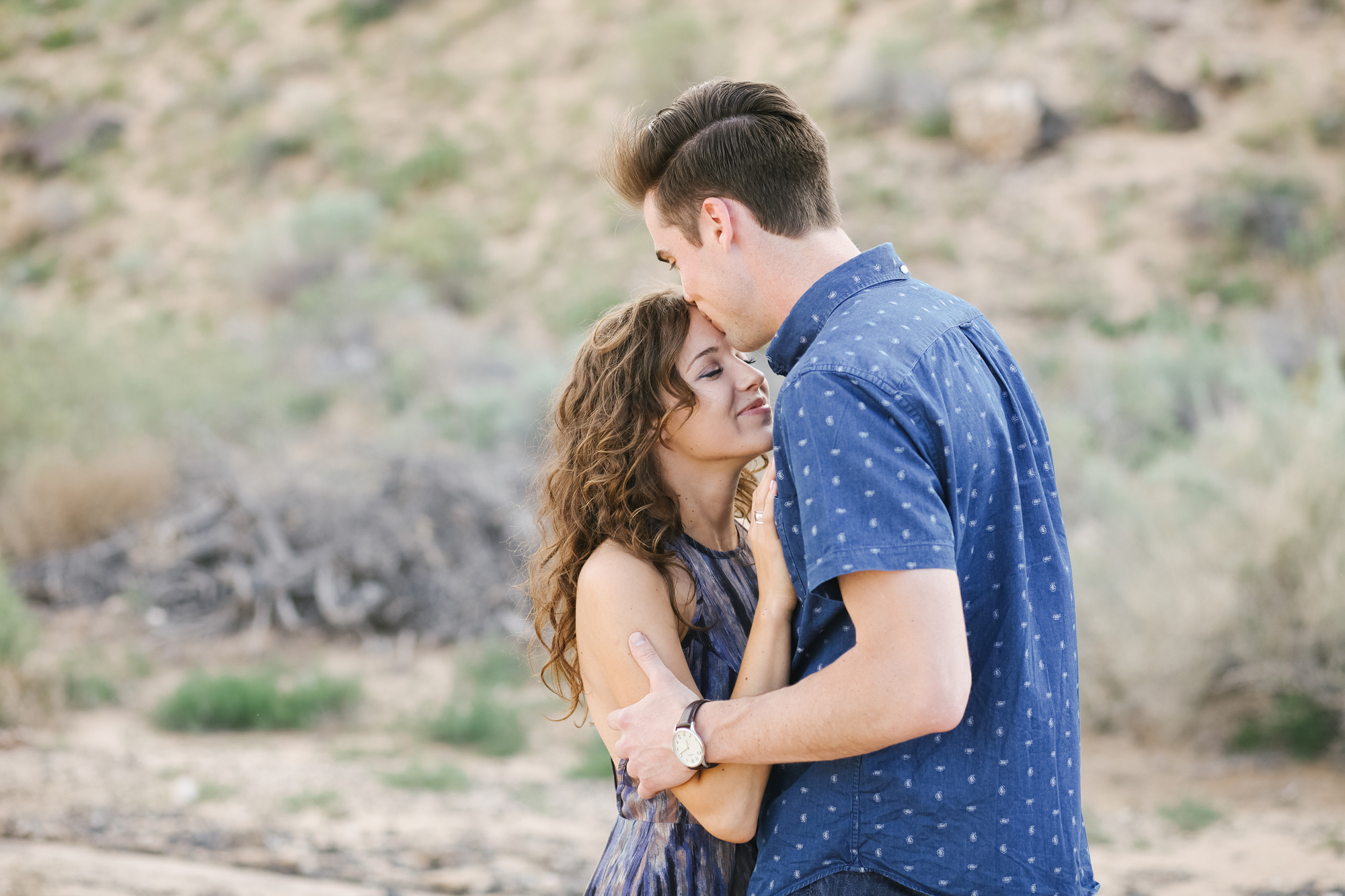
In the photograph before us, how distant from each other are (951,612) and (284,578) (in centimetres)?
721

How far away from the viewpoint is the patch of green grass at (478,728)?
6.15 m

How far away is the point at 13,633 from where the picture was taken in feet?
20.5

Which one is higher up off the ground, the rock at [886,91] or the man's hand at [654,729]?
the rock at [886,91]

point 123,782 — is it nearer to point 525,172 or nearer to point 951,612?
point 951,612

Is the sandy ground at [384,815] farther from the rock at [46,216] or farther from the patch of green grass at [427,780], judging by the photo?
the rock at [46,216]

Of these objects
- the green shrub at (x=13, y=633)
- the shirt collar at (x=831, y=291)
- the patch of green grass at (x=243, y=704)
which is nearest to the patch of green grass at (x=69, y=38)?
the green shrub at (x=13, y=633)

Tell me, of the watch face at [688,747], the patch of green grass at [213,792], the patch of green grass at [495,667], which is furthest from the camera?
the patch of green grass at [495,667]

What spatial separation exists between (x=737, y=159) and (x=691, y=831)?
1.16 m

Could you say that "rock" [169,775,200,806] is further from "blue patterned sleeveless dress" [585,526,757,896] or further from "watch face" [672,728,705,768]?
"watch face" [672,728,705,768]

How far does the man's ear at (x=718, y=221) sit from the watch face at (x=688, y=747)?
75 cm

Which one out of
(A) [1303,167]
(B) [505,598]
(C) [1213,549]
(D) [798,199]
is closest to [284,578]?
(B) [505,598]

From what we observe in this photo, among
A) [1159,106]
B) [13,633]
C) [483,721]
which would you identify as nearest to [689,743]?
[483,721]

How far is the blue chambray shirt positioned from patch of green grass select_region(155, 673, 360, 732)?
545cm

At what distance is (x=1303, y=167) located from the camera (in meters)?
12.8
